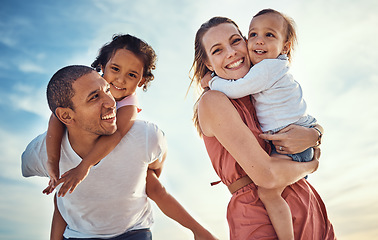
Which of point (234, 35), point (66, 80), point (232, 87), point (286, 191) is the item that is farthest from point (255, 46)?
point (66, 80)

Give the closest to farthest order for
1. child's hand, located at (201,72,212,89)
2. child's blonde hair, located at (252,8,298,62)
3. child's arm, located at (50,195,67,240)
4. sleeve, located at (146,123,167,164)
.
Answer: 1. child's hand, located at (201,72,212,89)
2. child's blonde hair, located at (252,8,298,62)
3. sleeve, located at (146,123,167,164)
4. child's arm, located at (50,195,67,240)

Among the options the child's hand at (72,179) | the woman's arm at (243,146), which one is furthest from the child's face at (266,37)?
the child's hand at (72,179)

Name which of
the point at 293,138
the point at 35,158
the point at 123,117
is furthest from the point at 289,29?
the point at 35,158

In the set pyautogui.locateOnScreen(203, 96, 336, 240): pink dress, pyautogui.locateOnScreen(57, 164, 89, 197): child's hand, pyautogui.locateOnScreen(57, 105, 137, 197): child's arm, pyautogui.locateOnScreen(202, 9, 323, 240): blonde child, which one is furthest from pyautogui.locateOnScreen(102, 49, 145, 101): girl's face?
pyautogui.locateOnScreen(203, 96, 336, 240): pink dress

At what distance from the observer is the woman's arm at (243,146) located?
287 cm

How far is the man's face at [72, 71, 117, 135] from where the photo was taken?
12.7ft

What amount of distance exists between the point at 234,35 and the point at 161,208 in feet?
7.55

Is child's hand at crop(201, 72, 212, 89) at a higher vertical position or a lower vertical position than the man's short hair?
lower

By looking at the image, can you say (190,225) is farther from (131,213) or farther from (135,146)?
(135,146)

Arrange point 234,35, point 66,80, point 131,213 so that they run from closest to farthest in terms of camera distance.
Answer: point 234,35, point 66,80, point 131,213

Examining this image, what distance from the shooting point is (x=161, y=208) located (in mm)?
4656

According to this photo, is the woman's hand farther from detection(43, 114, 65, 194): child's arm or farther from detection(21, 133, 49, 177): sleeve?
detection(21, 133, 49, 177): sleeve

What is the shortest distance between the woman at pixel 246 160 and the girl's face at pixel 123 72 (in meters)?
1.63

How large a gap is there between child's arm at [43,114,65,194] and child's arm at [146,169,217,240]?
112cm
